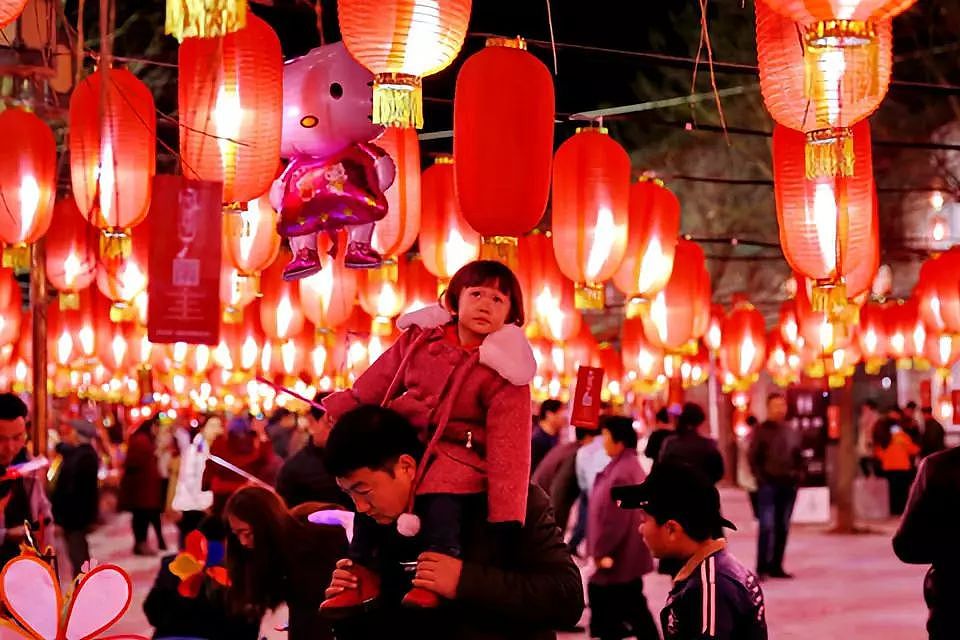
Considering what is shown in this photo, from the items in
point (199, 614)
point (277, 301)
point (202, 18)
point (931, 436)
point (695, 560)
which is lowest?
point (931, 436)

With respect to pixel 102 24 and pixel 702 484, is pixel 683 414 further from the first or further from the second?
pixel 102 24

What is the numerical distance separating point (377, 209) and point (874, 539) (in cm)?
1515

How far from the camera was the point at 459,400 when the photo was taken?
3.24m

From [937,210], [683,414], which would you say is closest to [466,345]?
[683,414]

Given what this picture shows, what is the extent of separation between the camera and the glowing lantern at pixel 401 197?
23.7 feet

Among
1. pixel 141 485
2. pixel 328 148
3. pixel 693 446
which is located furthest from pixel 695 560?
pixel 141 485

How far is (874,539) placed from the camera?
19.2 meters

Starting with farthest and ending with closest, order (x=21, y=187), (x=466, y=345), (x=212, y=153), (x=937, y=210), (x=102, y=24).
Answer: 1. (x=937, y=210)
2. (x=21, y=187)
3. (x=212, y=153)
4. (x=466, y=345)
5. (x=102, y=24)

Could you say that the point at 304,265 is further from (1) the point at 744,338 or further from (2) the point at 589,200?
(1) the point at 744,338

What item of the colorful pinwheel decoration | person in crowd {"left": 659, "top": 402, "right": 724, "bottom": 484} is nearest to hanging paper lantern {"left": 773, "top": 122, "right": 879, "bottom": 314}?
the colorful pinwheel decoration

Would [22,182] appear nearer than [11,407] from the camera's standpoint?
No

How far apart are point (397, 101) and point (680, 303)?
24.8 ft

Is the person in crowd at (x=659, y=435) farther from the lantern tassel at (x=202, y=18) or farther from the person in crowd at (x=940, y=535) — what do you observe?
the lantern tassel at (x=202, y=18)

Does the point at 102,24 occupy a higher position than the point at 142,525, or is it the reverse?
the point at 102,24
